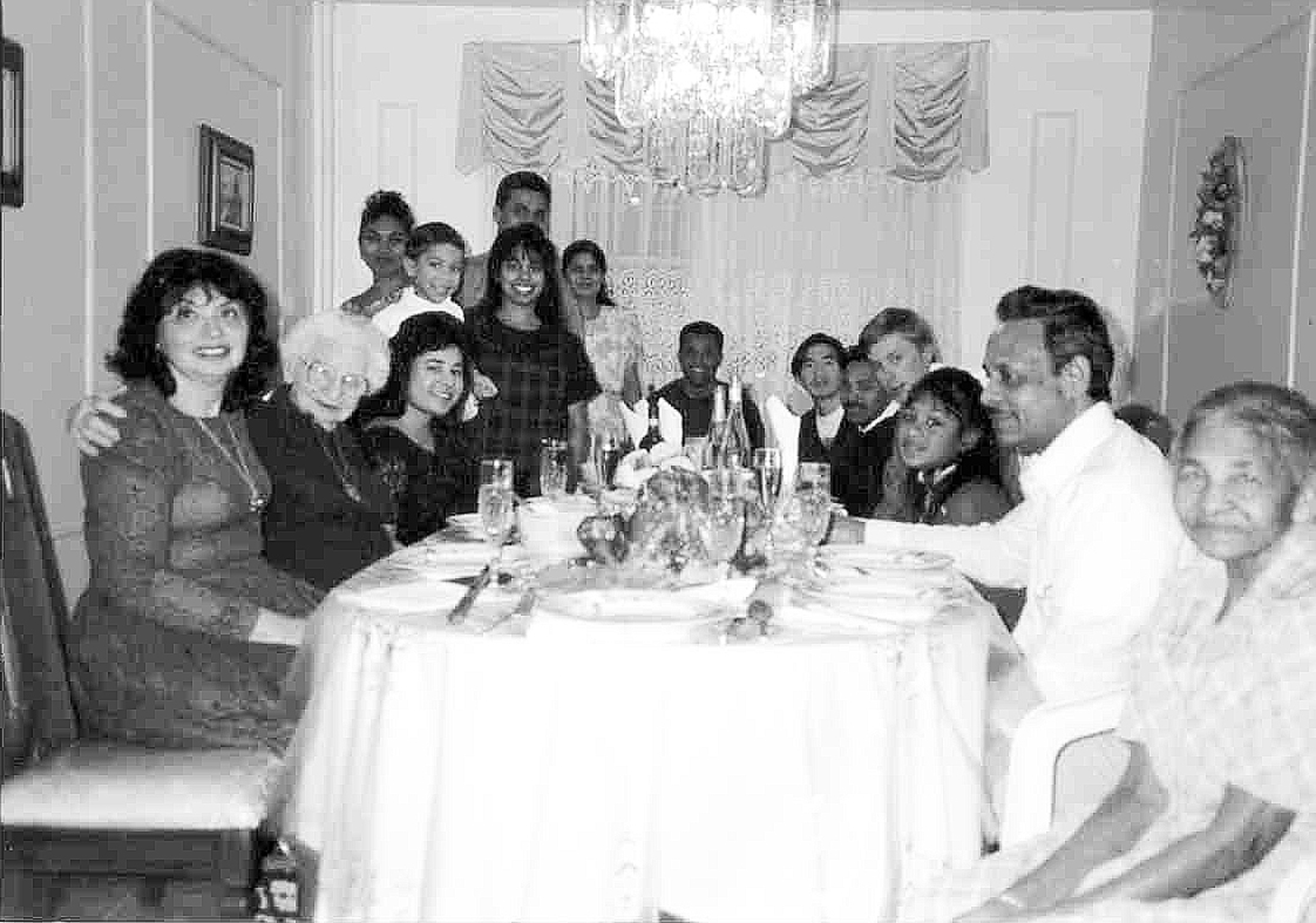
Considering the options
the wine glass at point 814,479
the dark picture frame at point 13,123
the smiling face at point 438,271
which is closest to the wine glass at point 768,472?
the wine glass at point 814,479

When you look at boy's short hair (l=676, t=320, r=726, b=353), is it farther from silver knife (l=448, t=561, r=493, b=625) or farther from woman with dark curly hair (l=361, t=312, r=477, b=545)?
silver knife (l=448, t=561, r=493, b=625)

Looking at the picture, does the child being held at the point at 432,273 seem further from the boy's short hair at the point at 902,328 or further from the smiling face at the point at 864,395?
the smiling face at the point at 864,395

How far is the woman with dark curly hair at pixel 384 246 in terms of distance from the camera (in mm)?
5508

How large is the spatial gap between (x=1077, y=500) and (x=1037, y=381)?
0.85ft

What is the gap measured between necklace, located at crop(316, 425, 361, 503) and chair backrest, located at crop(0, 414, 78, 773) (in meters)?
0.82

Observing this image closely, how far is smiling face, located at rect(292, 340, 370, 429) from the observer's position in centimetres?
320

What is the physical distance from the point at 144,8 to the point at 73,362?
1.31 meters

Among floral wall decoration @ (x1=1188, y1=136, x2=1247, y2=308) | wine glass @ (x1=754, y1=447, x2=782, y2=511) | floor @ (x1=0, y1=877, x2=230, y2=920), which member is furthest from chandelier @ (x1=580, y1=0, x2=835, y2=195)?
floor @ (x1=0, y1=877, x2=230, y2=920)

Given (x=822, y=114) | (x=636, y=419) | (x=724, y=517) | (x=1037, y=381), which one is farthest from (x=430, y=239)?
(x=724, y=517)

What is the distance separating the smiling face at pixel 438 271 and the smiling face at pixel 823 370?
69.2 inches

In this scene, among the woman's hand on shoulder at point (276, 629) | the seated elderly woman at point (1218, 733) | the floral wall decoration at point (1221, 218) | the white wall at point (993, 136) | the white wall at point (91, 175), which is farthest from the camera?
the white wall at point (993, 136)

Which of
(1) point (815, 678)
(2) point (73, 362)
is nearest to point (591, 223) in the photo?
(2) point (73, 362)

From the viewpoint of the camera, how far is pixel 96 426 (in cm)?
256

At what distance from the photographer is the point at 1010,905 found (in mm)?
1729
